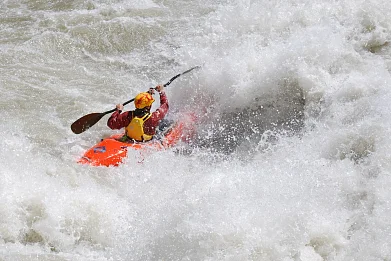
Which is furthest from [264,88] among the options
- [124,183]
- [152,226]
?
[152,226]

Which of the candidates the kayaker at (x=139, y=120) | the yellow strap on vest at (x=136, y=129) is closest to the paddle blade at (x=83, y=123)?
the kayaker at (x=139, y=120)

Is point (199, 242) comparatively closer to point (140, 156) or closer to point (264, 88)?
point (140, 156)

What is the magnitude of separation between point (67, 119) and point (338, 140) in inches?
134

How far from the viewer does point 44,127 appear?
6375 millimetres

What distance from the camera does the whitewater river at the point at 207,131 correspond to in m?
4.09

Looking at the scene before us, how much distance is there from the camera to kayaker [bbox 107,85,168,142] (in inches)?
230

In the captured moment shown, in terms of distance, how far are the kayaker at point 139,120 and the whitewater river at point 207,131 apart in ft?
1.13

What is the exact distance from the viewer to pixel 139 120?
19.2 ft

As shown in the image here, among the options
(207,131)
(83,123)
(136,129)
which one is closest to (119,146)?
(136,129)

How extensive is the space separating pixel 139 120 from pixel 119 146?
1.38 ft

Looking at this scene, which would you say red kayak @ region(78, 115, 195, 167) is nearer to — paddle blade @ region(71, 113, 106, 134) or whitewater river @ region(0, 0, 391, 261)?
whitewater river @ region(0, 0, 391, 261)

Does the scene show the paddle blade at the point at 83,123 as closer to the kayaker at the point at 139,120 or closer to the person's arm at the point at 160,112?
the kayaker at the point at 139,120

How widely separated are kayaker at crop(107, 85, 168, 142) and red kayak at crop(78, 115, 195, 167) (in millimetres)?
114

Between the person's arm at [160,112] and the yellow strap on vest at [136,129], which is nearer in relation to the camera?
the yellow strap on vest at [136,129]
